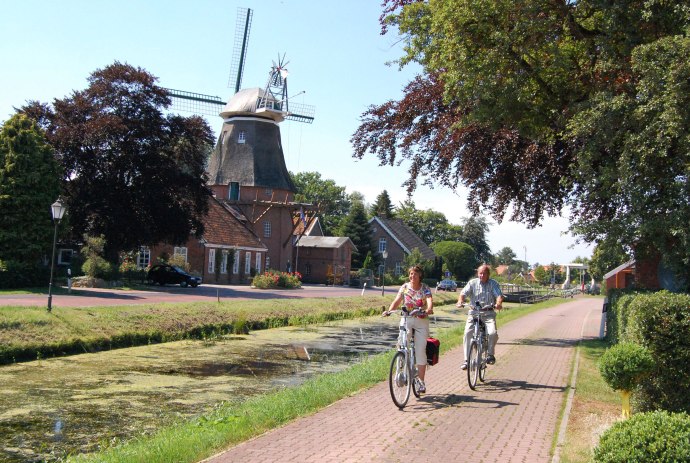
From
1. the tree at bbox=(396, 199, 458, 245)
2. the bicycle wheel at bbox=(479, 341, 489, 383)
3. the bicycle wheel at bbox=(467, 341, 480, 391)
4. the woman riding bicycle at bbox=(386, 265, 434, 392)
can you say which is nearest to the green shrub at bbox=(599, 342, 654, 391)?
the woman riding bicycle at bbox=(386, 265, 434, 392)

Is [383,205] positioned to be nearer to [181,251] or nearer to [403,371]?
[181,251]

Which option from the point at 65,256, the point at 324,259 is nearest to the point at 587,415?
the point at 65,256

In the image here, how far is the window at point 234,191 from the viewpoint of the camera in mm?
61875

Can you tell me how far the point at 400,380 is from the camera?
911 cm

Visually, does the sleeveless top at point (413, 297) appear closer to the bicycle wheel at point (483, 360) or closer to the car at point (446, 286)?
the bicycle wheel at point (483, 360)

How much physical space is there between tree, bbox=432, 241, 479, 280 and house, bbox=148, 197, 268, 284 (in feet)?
99.9

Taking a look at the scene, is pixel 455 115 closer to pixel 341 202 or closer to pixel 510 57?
pixel 510 57

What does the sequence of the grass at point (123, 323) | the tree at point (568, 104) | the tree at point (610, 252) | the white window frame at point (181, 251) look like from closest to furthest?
the tree at point (568, 104) → the tree at point (610, 252) → the grass at point (123, 323) → the white window frame at point (181, 251)

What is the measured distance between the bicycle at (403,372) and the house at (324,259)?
55.6m

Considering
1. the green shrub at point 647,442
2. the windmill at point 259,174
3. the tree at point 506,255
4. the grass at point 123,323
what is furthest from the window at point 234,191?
the tree at point 506,255

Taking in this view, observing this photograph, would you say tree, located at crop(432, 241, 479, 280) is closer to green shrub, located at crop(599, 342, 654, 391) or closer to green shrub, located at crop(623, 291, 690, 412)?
green shrub, located at crop(623, 291, 690, 412)

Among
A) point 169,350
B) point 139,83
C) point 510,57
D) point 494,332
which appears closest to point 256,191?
point 139,83

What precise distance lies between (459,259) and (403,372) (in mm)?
75057

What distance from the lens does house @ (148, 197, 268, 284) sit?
157 feet
